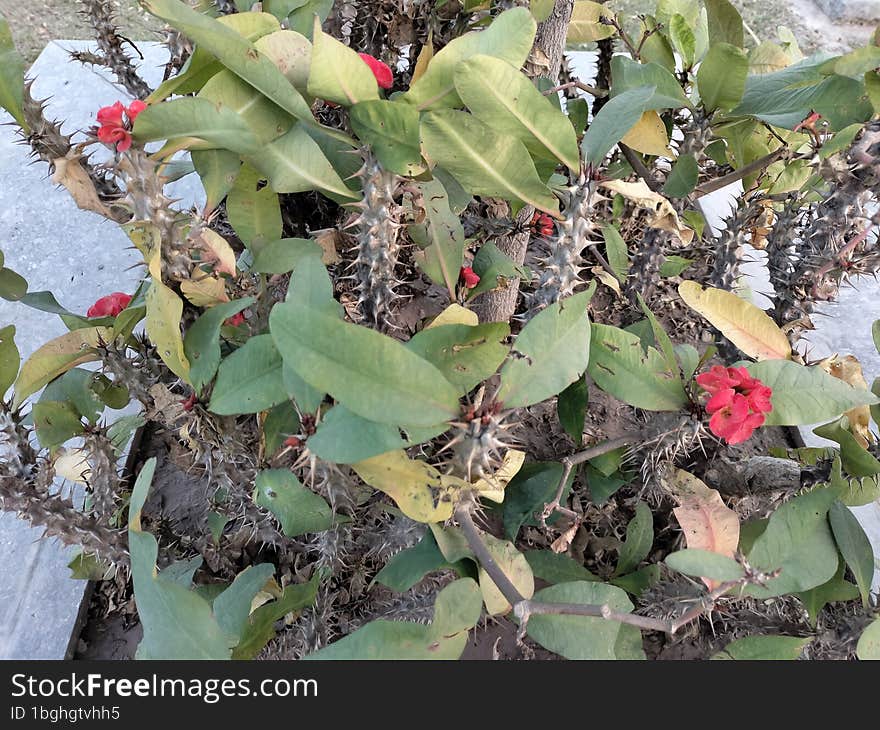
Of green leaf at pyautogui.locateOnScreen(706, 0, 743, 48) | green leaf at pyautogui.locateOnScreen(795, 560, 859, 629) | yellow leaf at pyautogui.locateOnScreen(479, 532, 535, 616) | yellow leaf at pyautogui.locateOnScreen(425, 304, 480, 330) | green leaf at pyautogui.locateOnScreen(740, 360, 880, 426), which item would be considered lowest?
green leaf at pyautogui.locateOnScreen(795, 560, 859, 629)

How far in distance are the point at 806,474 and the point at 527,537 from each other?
0.41 metres

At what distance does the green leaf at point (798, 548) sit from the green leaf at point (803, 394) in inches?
5.0

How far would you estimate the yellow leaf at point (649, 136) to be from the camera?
869 mm

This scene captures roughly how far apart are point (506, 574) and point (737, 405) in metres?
0.28

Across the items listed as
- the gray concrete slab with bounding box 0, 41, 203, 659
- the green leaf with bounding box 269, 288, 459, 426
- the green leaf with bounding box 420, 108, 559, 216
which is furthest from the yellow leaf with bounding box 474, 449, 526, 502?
the gray concrete slab with bounding box 0, 41, 203, 659

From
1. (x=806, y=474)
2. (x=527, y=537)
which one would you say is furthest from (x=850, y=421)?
(x=527, y=537)

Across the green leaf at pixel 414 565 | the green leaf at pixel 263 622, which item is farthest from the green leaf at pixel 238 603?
the green leaf at pixel 414 565

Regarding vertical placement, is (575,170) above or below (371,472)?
above

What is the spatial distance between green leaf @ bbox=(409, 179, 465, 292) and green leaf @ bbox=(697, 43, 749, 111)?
334mm

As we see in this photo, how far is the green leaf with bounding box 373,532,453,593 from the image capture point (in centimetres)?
79

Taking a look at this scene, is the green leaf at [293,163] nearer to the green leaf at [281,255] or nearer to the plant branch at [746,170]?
the green leaf at [281,255]

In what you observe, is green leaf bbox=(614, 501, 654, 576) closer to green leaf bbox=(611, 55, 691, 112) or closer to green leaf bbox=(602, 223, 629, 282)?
green leaf bbox=(602, 223, 629, 282)

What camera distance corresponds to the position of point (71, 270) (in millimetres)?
1610
